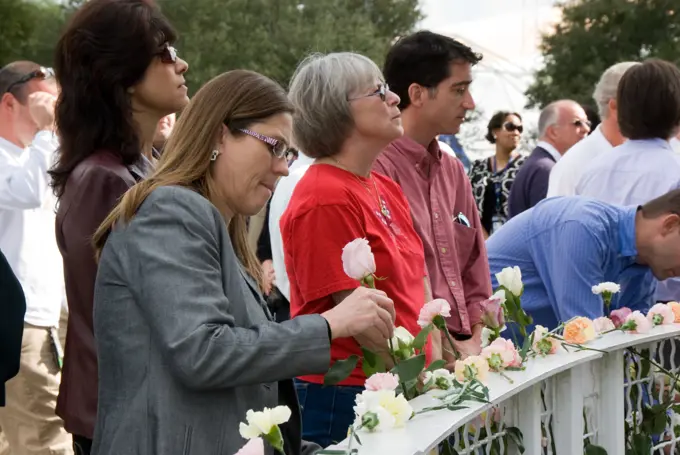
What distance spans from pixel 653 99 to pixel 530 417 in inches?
104

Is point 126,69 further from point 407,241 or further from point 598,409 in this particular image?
point 598,409

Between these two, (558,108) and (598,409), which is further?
(558,108)

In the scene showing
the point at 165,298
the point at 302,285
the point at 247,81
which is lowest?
the point at 302,285

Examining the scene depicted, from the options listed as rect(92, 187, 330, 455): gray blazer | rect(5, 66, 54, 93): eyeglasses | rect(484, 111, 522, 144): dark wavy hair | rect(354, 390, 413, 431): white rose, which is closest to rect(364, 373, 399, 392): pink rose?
rect(354, 390, 413, 431): white rose

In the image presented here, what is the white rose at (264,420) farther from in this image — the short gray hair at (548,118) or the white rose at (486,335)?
the short gray hair at (548,118)

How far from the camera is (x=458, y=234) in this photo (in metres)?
4.39

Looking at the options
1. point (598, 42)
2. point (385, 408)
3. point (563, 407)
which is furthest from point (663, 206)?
point (598, 42)

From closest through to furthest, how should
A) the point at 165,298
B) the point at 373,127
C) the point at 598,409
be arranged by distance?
the point at 165,298 < the point at 598,409 < the point at 373,127

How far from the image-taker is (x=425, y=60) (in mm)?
4457

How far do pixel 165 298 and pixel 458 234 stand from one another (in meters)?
2.15

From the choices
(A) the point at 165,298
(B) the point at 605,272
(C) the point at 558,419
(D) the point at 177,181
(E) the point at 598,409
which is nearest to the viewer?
(A) the point at 165,298

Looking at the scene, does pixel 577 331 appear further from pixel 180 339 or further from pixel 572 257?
pixel 180 339

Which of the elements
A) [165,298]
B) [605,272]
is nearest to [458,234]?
[605,272]

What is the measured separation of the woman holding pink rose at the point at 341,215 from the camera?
3.45m
